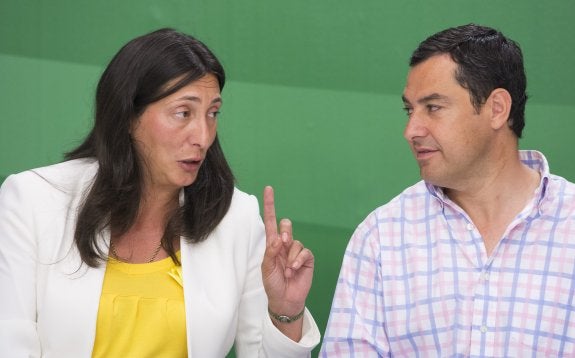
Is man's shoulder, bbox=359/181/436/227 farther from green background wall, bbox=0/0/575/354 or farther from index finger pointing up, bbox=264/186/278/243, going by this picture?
green background wall, bbox=0/0/575/354

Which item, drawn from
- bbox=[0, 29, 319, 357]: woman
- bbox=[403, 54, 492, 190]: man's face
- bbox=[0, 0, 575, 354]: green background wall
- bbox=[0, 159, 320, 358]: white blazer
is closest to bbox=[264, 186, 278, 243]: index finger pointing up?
bbox=[0, 29, 319, 357]: woman

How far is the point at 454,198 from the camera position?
248cm

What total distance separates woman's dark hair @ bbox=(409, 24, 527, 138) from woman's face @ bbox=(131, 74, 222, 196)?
53cm

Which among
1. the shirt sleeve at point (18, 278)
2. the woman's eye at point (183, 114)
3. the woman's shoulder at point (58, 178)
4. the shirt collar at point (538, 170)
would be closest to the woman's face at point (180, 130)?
the woman's eye at point (183, 114)

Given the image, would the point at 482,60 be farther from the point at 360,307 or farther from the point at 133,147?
the point at 133,147

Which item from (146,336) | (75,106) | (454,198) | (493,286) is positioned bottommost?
(146,336)

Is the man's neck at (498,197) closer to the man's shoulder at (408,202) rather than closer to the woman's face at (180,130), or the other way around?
the man's shoulder at (408,202)

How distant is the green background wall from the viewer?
288cm

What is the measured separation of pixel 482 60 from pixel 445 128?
0.19 metres

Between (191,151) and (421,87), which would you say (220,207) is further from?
(421,87)

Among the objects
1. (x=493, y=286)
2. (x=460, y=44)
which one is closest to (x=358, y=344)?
(x=493, y=286)

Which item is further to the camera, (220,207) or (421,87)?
(220,207)

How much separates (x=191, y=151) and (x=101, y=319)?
0.46 metres

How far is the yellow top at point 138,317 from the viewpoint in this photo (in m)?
2.38
